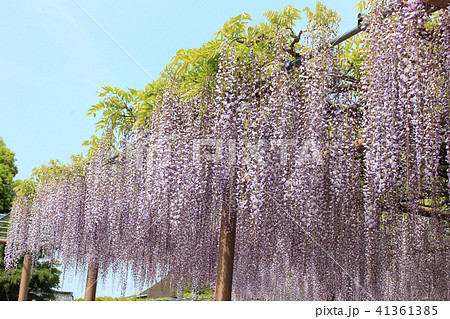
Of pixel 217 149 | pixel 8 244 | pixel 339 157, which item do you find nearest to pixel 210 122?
pixel 217 149

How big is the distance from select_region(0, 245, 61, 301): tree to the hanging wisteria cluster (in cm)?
730

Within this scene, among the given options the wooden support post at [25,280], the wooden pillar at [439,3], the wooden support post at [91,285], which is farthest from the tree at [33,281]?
the wooden pillar at [439,3]

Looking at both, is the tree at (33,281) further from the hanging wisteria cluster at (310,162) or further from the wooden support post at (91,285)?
the hanging wisteria cluster at (310,162)

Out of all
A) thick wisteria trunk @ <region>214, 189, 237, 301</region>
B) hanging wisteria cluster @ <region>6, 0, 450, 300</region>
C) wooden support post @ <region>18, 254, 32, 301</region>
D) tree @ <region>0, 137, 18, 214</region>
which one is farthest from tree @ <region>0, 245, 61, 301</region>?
thick wisteria trunk @ <region>214, 189, 237, 301</region>

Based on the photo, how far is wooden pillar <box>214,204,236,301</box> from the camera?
4.67 m

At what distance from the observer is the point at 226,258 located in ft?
15.7

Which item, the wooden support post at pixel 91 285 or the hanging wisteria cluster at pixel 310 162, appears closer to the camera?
the hanging wisteria cluster at pixel 310 162

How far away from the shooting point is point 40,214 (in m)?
8.68

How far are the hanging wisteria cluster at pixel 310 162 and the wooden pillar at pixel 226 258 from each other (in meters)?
0.09

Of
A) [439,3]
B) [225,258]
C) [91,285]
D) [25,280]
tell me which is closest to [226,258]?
[225,258]

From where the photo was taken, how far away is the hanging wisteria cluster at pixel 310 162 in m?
3.22

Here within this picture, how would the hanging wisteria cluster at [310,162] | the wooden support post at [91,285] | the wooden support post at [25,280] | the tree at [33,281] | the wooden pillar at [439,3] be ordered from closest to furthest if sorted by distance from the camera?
the wooden pillar at [439,3] < the hanging wisteria cluster at [310,162] < the wooden support post at [91,285] < the wooden support post at [25,280] < the tree at [33,281]

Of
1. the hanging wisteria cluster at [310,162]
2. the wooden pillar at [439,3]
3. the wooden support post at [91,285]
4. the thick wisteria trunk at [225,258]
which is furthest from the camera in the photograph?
the wooden support post at [91,285]

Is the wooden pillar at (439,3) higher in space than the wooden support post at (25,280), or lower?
higher
